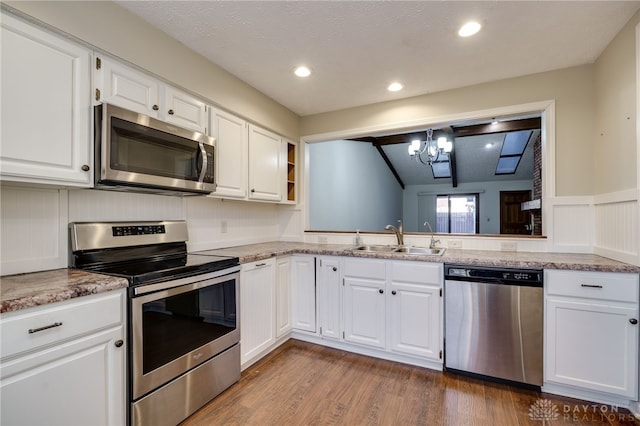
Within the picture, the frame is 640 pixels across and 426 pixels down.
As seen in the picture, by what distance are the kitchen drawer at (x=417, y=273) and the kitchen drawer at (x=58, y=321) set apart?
1911mm

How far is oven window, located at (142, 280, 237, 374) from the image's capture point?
1.59 metres

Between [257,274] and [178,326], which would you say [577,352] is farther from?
[178,326]

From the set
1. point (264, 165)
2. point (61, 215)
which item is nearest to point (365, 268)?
point (264, 165)

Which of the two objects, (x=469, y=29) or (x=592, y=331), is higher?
(x=469, y=29)

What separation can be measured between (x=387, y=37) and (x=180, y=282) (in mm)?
2105

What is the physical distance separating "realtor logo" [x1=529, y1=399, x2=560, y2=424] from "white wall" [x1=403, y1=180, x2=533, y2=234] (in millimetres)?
8075

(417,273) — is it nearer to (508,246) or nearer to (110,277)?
(508,246)

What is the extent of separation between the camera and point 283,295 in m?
2.83

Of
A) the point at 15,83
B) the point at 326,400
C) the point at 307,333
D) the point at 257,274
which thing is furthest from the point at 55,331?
the point at 307,333

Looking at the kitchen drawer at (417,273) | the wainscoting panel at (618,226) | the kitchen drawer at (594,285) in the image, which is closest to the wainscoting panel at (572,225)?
the wainscoting panel at (618,226)

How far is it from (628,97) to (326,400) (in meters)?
2.81

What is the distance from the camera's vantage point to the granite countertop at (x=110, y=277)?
1188 mm

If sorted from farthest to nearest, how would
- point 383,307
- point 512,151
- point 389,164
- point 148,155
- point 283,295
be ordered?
point 389,164 → point 512,151 → point 283,295 → point 383,307 → point 148,155

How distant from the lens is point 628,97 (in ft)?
6.36
